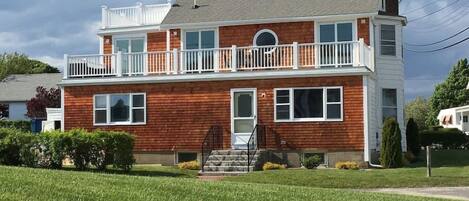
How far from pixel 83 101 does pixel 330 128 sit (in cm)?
1014

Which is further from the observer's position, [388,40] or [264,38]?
[388,40]

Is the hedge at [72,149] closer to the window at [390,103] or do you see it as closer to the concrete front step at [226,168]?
the concrete front step at [226,168]

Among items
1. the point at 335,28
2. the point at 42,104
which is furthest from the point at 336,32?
the point at 42,104

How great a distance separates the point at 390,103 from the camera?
101 ft

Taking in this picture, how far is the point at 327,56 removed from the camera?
89.0ft

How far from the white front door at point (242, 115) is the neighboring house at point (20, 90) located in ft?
99.5

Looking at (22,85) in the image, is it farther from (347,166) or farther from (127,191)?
(127,191)

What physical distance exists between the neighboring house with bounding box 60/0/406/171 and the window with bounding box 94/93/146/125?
0.13ft

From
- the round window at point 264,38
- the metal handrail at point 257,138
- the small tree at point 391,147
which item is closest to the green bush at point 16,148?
the metal handrail at point 257,138

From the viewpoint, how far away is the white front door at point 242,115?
90.0 ft

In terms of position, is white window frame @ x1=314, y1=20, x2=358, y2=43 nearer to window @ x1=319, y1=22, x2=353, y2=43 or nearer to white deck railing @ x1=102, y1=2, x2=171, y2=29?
window @ x1=319, y1=22, x2=353, y2=43

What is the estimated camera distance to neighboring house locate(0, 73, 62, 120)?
5603 cm

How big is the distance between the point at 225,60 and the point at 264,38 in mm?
2686

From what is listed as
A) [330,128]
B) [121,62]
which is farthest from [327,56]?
[121,62]
